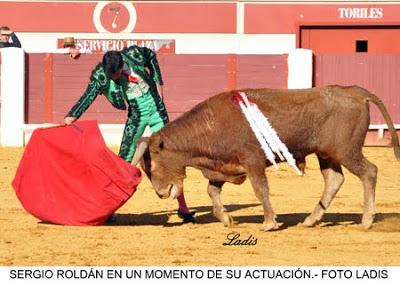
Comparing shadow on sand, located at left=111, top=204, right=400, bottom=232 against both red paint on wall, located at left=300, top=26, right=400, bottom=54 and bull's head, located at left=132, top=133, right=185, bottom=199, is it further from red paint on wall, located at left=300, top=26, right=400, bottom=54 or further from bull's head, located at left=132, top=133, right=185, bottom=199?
red paint on wall, located at left=300, top=26, right=400, bottom=54

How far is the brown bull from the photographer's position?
330 inches

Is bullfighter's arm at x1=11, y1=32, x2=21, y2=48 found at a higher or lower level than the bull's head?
higher

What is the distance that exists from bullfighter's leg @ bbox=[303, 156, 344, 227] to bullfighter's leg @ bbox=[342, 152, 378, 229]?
0.21 meters

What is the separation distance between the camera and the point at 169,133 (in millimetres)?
8500

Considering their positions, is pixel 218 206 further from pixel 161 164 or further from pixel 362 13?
pixel 362 13

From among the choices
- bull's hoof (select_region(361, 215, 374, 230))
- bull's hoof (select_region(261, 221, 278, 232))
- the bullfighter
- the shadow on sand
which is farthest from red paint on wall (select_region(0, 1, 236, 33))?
bull's hoof (select_region(261, 221, 278, 232))

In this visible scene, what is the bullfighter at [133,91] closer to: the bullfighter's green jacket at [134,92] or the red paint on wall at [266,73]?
the bullfighter's green jacket at [134,92]

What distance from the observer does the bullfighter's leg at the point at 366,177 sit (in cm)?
845

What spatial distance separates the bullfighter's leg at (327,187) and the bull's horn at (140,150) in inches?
43.7

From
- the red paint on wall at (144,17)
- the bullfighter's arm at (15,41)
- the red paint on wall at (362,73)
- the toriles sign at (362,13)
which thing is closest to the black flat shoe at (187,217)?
the red paint on wall at (362,73)

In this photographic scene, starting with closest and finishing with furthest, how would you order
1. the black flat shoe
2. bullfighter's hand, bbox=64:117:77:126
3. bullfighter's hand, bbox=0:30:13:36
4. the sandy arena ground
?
the sandy arena ground < bullfighter's hand, bbox=64:117:77:126 < the black flat shoe < bullfighter's hand, bbox=0:30:13:36

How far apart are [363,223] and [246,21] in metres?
9.43

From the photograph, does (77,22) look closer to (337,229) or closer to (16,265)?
(337,229)

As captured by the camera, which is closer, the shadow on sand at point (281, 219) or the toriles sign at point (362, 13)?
the shadow on sand at point (281, 219)
